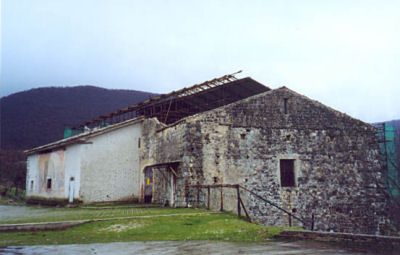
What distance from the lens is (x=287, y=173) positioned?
17.5m

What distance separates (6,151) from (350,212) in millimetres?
46477

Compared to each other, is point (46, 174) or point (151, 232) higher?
point (46, 174)

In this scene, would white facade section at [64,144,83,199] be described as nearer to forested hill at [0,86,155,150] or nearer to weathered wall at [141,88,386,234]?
weathered wall at [141,88,386,234]

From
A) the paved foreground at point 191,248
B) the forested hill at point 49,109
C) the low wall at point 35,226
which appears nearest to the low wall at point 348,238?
the paved foreground at point 191,248

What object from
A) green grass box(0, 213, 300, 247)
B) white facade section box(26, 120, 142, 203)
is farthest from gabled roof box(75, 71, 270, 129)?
green grass box(0, 213, 300, 247)

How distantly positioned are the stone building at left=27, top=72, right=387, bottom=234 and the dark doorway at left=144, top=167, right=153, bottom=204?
275cm

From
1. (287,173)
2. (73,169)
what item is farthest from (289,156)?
(73,169)

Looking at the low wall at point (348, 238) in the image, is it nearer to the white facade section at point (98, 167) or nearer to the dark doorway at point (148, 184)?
the dark doorway at point (148, 184)

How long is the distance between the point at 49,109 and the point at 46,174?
4156 cm

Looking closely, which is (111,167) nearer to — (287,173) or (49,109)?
(287,173)

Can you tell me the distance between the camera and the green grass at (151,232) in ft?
29.8

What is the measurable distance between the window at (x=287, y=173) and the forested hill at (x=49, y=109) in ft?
136

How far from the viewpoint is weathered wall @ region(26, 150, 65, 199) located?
875 inches

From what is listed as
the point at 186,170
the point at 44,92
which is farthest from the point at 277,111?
the point at 44,92
